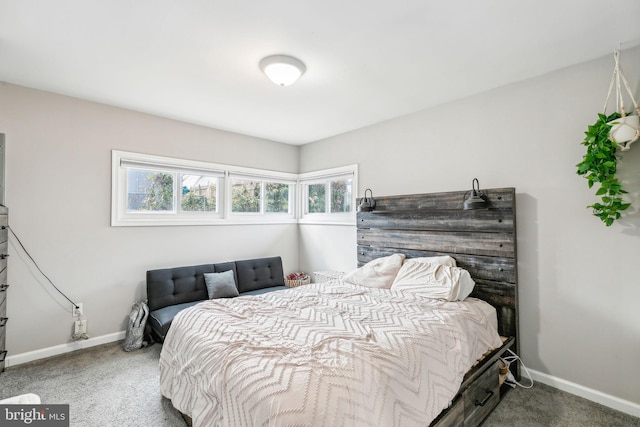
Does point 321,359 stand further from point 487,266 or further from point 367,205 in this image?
point 367,205

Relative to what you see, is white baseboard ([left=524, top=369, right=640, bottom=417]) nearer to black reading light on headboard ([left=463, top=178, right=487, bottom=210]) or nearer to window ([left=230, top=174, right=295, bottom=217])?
black reading light on headboard ([left=463, top=178, right=487, bottom=210])

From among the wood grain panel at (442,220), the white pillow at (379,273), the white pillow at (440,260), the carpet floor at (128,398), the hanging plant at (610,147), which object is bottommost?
the carpet floor at (128,398)

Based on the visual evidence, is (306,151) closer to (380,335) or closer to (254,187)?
(254,187)

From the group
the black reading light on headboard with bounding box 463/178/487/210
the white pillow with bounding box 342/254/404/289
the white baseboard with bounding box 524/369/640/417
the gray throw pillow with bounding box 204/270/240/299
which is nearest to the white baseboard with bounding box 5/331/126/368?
the gray throw pillow with bounding box 204/270/240/299

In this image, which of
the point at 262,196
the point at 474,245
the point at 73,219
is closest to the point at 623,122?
the point at 474,245

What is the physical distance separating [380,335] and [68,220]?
3070 mm

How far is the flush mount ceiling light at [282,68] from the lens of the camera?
2.22 m

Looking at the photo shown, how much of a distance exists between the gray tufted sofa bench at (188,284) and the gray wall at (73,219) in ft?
0.90

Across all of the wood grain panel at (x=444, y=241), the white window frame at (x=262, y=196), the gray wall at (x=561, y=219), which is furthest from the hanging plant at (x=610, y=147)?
the white window frame at (x=262, y=196)

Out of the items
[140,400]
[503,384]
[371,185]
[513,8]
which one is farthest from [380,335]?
[371,185]

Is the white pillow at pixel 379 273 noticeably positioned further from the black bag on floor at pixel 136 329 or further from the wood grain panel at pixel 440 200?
the black bag on floor at pixel 136 329

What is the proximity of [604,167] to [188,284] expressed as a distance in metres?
3.78

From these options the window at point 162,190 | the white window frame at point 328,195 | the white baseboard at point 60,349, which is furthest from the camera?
the white window frame at point 328,195

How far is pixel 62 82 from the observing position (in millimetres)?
2646
